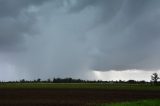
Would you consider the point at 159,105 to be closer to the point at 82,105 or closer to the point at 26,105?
the point at 82,105

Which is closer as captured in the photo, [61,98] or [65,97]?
[61,98]

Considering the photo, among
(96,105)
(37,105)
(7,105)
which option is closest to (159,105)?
(96,105)

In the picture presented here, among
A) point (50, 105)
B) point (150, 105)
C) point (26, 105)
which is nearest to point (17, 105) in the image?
point (26, 105)

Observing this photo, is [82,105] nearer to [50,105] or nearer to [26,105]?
[50,105]

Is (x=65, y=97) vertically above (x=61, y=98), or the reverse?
(x=65, y=97)

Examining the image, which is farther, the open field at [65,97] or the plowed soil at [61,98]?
the open field at [65,97]

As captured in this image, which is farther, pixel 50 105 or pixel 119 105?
pixel 50 105

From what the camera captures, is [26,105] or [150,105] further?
[26,105]

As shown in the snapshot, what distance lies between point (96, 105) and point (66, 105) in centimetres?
419

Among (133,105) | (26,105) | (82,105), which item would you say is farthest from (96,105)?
(26,105)

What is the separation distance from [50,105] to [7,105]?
A: 5.83 metres

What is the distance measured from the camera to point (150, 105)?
165 ft

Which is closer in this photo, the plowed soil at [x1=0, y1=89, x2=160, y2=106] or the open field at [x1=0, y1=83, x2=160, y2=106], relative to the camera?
the plowed soil at [x1=0, y1=89, x2=160, y2=106]

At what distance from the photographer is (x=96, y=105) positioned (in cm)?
5309
